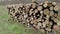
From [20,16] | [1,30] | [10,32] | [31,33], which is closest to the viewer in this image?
[31,33]

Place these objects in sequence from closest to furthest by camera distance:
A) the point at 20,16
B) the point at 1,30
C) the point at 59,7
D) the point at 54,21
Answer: the point at 59,7 → the point at 54,21 → the point at 1,30 → the point at 20,16

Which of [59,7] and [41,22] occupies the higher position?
[59,7]

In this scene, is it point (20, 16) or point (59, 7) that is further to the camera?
point (20, 16)

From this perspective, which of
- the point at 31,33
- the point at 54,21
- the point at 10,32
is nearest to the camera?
the point at 54,21

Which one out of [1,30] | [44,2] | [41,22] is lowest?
[1,30]

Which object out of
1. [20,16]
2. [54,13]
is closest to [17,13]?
[20,16]

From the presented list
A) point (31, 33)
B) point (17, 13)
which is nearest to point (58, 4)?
point (31, 33)

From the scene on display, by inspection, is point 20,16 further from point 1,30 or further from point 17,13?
point 1,30

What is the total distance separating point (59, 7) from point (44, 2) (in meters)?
0.46

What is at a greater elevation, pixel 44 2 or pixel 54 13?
pixel 44 2

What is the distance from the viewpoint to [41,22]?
455 cm

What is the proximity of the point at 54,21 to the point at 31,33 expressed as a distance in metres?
1.38

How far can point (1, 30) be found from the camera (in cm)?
636

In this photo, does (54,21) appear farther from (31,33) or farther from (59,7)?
(31,33)
